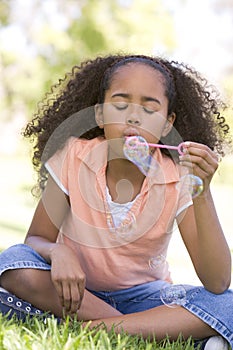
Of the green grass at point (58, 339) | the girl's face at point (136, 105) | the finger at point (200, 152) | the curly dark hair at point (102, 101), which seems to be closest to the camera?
the green grass at point (58, 339)

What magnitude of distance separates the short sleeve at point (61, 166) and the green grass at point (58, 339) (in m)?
0.47

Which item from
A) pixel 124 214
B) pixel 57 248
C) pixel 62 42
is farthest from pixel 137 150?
pixel 62 42

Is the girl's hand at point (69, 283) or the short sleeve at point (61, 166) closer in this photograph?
the girl's hand at point (69, 283)

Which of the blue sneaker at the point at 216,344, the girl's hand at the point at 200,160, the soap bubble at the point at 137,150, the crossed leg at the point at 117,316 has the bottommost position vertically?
the blue sneaker at the point at 216,344

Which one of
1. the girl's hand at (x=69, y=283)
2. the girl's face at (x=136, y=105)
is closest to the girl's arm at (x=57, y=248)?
the girl's hand at (x=69, y=283)

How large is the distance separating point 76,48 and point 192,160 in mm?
9717

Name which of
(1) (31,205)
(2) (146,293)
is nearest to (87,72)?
(2) (146,293)

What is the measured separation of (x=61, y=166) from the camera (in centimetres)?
220

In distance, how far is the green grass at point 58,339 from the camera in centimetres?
154

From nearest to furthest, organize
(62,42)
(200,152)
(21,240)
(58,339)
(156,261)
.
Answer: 1. (58,339)
2. (200,152)
3. (156,261)
4. (21,240)
5. (62,42)

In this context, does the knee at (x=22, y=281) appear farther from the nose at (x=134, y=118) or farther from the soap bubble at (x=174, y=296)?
the nose at (x=134, y=118)

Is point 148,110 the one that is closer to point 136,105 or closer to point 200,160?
point 136,105

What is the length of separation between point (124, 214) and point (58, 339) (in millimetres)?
619

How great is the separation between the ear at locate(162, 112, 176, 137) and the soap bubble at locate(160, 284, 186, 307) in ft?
1.46
